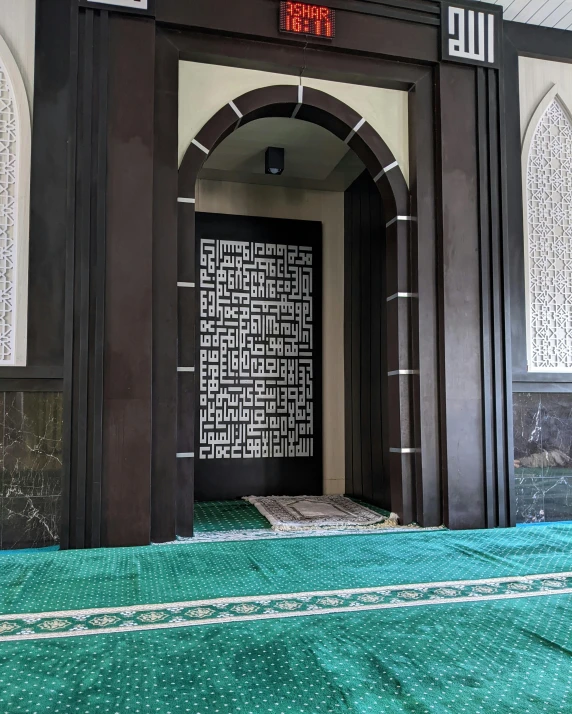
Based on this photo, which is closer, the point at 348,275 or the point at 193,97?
the point at 193,97

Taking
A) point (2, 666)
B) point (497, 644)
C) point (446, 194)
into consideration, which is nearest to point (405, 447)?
point (446, 194)

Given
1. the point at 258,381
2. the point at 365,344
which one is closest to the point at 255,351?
the point at 258,381

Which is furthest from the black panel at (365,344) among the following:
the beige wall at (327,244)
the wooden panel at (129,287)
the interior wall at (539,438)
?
the wooden panel at (129,287)

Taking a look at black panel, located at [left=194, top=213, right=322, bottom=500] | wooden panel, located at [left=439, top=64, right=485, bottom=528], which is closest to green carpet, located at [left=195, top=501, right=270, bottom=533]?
black panel, located at [left=194, top=213, right=322, bottom=500]

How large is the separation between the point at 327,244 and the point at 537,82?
211 centimetres

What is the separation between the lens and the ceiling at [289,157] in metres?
4.79

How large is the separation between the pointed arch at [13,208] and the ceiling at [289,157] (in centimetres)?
175

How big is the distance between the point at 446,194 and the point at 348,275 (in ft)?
5.51

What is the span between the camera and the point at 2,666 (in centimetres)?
179

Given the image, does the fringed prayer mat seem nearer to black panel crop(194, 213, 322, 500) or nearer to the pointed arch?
black panel crop(194, 213, 322, 500)

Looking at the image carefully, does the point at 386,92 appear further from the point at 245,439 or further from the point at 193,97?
the point at 245,439

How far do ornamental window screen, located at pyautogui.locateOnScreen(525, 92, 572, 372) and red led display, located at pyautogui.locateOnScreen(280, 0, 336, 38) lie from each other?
1.63m

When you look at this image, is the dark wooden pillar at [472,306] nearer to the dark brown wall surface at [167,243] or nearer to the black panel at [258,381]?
the dark brown wall surface at [167,243]

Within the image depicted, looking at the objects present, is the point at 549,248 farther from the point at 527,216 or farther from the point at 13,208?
the point at 13,208
